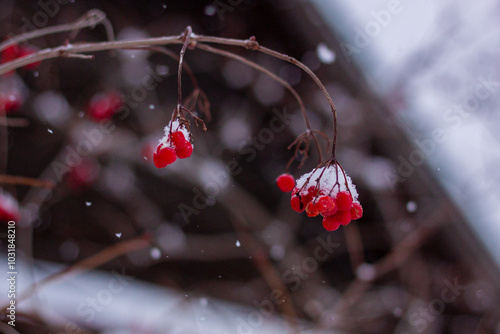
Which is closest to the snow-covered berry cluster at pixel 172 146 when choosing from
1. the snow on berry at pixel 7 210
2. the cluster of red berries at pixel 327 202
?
the cluster of red berries at pixel 327 202

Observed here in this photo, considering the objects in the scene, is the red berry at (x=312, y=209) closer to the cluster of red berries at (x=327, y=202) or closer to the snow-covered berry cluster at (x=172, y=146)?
the cluster of red berries at (x=327, y=202)

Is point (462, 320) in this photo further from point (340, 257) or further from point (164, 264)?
point (164, 264)

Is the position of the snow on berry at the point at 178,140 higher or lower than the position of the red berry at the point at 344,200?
higher

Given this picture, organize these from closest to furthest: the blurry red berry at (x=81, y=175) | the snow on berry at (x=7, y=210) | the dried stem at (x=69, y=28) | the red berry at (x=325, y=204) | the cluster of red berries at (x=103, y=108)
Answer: the red berry at (x=325, y=204), the dried stem at (x=69, y=28), the snow on berry at (x=7, y=210), the cluster of red berries at (x=103, y=108), the blurry red berry at (x=81, y=175)

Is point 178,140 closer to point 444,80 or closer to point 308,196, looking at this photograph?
point 308,196

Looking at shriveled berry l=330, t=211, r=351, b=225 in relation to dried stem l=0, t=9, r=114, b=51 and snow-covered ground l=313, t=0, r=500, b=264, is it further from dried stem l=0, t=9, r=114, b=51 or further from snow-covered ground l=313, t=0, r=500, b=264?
snow-covered ground l=313, t=0, r=500, b=264

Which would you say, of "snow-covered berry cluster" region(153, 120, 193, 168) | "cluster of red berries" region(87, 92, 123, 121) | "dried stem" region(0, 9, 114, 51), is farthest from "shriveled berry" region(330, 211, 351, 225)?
"cluster of red berries" region(87, 92, 123, 121)

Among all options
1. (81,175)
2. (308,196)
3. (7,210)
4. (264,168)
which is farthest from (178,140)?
(264,168)
